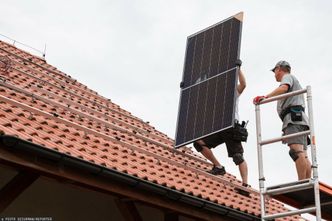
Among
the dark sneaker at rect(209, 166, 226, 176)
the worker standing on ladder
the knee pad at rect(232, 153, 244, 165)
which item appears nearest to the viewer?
the worker standing on ladder

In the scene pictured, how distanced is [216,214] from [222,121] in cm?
194

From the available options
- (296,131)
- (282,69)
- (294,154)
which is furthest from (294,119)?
(282,69)

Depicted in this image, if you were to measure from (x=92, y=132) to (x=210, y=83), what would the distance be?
2286mm

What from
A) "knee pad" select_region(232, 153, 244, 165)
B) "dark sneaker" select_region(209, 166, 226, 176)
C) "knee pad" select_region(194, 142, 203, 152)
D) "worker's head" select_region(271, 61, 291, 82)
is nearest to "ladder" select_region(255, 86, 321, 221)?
"worker's head" select_region(271, 61, 291, 82)

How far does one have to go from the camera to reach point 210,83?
32.4ft

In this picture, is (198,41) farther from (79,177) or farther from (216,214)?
(79,177)

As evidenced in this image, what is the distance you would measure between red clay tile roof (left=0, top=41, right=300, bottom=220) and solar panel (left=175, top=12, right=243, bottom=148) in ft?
1.98

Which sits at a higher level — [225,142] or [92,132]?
[225,142]

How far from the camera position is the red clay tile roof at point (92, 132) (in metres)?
7.10

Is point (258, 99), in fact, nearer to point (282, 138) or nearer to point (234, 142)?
point (282, 138)

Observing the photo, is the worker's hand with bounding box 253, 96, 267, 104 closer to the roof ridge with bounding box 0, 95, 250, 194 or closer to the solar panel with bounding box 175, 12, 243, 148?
the solar panel with bounding box 175, 12, 243, 148

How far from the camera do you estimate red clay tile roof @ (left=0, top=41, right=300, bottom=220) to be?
7102 mm

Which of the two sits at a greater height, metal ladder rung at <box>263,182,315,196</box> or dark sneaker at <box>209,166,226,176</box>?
dark sneaker at <box>209,166,226,176</box>

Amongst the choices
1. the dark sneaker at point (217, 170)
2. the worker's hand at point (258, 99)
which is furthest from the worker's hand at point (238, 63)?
the dark sneaker at point (217, 170)
